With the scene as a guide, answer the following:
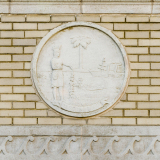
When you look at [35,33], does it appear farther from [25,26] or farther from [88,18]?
[88,18]

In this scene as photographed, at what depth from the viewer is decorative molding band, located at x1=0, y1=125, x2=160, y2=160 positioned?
6301 millimetres

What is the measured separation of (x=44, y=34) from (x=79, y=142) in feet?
6.86

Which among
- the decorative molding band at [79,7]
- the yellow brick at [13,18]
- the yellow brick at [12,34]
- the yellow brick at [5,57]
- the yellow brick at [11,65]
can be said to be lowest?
the yellow brick at [11,65]

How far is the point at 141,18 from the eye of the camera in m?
6.46

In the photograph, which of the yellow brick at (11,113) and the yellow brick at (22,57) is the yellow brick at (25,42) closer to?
the yellow brick at (22,57)

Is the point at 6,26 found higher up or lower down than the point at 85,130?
higher up

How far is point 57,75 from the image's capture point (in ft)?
20.9

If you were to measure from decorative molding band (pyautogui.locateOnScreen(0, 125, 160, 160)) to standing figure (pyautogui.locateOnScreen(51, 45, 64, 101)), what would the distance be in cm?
62

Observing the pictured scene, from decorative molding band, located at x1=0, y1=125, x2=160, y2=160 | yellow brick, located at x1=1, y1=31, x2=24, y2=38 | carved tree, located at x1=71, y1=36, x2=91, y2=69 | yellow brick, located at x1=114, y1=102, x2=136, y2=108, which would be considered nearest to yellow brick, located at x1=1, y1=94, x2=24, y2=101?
decorative molding band, located at x1=0, y1=125, x2=160, y2=160

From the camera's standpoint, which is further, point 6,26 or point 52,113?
point 6,26

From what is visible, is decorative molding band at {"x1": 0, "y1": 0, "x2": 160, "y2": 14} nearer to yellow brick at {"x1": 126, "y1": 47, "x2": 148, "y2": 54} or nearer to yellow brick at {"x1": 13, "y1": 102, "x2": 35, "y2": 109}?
yellow brick at {"x1": 126, "y1": 47, "x2": 148, "y2": 54}

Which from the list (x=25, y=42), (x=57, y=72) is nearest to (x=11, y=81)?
(x=25, y=42)

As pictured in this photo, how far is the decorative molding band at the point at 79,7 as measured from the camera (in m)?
6.45

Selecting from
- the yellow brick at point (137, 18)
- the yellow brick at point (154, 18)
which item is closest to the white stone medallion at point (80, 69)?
the yellow brick at point (137, 18)
